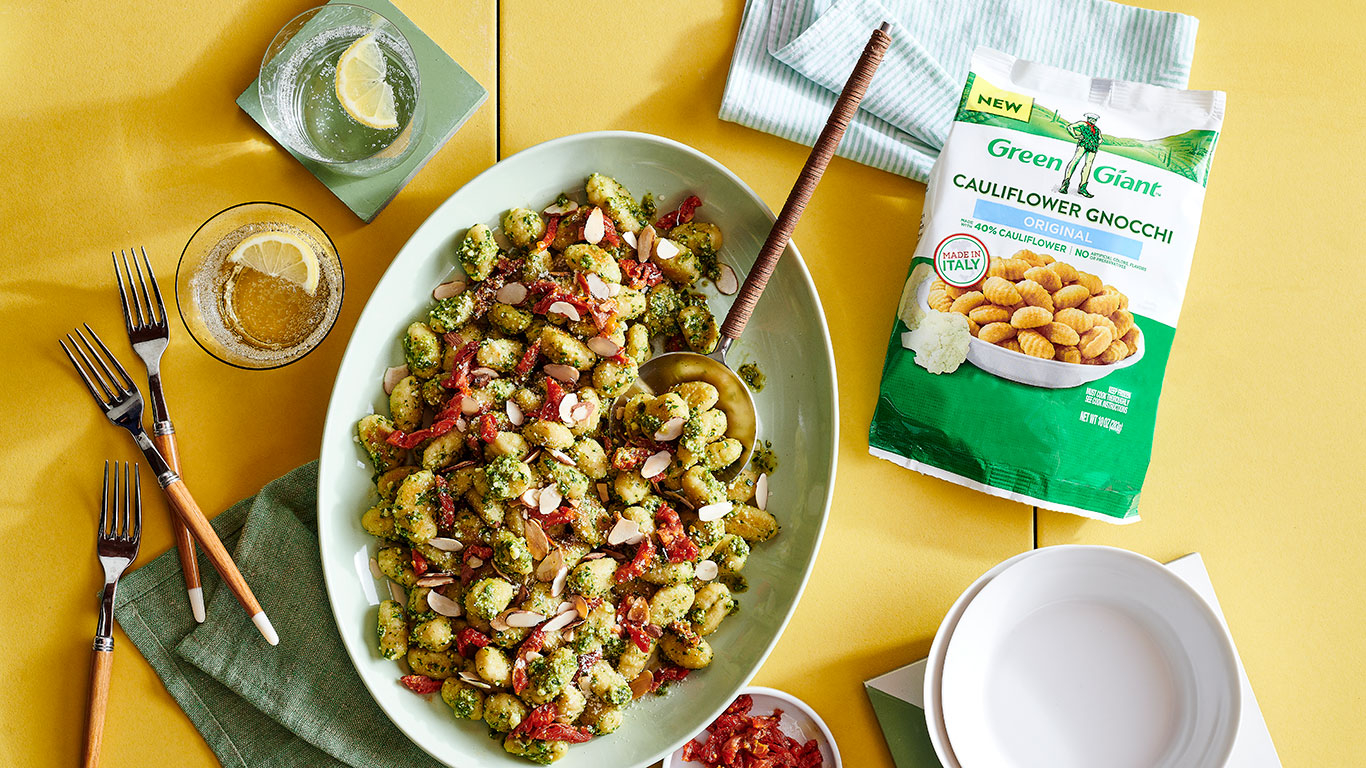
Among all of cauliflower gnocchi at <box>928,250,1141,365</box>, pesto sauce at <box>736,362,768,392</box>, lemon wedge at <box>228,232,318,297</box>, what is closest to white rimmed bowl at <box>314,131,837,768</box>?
pesto sauce at <box>736,362,768,392</box>

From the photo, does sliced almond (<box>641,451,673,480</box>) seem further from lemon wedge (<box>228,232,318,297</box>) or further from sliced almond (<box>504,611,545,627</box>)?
lemon wedge (<box>228,232,318,297</box>)

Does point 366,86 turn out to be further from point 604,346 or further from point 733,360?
point 733,360

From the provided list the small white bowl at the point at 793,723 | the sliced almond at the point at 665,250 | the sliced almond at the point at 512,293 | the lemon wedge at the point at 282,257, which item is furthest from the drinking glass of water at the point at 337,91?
the small white bowl at the point at 793,723

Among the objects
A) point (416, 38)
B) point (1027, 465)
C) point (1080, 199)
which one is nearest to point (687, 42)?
point (416, 38)

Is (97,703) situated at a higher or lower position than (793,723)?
lower

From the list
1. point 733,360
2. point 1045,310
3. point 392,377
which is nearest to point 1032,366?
point 1045,310

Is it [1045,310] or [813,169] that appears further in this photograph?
[1045,310]
